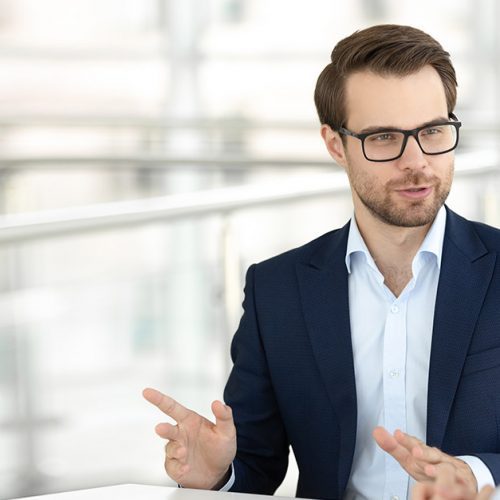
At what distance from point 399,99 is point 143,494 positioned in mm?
609

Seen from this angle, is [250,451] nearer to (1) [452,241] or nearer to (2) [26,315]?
(1) [452,241]

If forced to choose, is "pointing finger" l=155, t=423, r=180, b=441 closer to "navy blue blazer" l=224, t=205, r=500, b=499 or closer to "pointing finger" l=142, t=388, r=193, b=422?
"pointing finger" l=142, t=388, r=193, b=422

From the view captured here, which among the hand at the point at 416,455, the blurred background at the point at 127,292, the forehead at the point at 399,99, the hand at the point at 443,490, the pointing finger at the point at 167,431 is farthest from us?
the blurred background at the point at 127,292

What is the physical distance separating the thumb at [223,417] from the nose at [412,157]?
0.38m

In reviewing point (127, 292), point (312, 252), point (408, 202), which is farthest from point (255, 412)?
point (127, 292)

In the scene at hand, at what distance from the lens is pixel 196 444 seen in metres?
1.43

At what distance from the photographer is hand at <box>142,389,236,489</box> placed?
4.59 ft

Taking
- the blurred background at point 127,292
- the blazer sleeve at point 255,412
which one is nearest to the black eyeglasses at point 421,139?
the blazer sleeve at point 255,412

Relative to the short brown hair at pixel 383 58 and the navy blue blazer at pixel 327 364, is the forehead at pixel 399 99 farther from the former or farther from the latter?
the navy blue blazer at pixel 327 364

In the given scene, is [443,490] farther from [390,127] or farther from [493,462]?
[390,127]

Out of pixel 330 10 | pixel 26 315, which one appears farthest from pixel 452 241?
pixel 330 10

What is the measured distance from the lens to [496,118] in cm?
988

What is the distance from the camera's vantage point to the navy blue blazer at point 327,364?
1.46 m

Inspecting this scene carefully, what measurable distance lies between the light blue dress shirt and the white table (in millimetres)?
357
